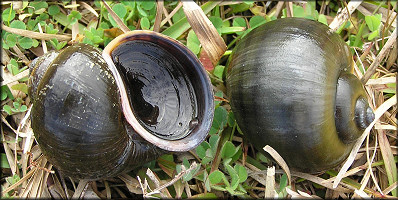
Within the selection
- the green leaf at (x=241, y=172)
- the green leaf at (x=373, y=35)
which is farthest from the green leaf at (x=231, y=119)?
the green leaf at (x=373, y=35)

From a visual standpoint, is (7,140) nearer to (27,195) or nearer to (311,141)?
(27,195)

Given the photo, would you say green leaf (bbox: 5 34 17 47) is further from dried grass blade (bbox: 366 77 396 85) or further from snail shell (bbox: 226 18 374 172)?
dried grass blade (bbox: 366 77 396 85)

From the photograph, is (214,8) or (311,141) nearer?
(311,141)

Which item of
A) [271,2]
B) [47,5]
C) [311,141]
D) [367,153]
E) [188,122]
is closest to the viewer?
[311,141]

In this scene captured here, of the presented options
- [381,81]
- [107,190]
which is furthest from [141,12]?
[381,81]

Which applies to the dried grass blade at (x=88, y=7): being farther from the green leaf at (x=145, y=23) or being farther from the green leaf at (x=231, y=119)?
the green leaf at (x=231, y=119)

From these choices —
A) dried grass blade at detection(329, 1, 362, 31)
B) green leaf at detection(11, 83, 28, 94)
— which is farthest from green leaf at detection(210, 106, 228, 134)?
green leaf at detection(11, 83, 28, 94)

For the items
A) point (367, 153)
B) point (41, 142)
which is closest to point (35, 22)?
point (41, 142)
